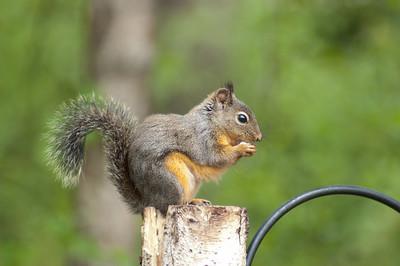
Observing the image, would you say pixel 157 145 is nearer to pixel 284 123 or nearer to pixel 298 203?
pixel 298 203

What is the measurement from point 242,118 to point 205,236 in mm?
1174

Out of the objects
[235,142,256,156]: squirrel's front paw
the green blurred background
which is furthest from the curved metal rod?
the green blurred background

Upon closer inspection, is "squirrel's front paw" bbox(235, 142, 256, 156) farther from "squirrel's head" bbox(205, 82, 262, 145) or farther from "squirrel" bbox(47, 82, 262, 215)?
"squirrel's head" bbox(205, 82, 262, 145)

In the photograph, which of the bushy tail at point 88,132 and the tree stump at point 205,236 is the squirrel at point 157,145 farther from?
the tree stump at point 205,236

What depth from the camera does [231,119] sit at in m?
3.54

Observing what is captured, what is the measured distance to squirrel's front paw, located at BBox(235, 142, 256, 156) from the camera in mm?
3322

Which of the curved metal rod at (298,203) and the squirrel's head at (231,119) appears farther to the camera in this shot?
the squirrel's head at (231,119)

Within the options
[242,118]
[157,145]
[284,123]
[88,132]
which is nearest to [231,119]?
[242,118]

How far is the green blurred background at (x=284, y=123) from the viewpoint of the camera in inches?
262

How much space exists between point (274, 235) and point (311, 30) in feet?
5.32

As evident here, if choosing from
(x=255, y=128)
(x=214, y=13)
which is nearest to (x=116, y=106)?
(x=255, y=128)

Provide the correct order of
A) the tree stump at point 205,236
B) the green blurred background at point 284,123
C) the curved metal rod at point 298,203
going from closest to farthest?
the tree stump at point 205,236 → the curved metal rod at point 298,203 → the green blurred background at point 284,123

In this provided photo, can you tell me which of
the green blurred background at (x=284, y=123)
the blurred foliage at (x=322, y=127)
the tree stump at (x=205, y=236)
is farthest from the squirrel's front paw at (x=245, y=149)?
the blurred foliage at (x=322, y=127)

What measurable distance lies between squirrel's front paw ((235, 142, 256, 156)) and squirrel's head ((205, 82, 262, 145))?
18 centimetres
